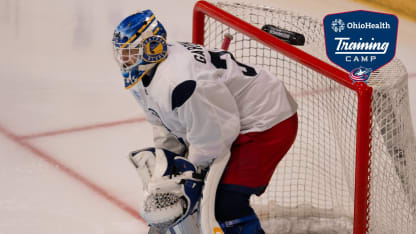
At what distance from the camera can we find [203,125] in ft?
5.86

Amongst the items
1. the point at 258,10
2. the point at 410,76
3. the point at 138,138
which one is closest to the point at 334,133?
the point at 258,10

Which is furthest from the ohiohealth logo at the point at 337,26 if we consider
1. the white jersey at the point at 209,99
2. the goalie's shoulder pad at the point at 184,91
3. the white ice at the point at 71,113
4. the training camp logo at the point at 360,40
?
the white ice at the point at 71,113

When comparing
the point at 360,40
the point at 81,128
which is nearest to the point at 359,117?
the point at 360,40

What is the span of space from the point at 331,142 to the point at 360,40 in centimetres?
55

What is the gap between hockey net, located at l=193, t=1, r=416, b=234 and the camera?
176 centimetres

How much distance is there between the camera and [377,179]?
6.06 feet

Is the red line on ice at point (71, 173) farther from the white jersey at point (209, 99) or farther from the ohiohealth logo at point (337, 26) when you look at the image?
the ohiohealth logo at point (337, 26)

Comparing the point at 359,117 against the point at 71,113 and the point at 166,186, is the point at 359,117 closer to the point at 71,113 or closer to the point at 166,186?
the point at 166,186

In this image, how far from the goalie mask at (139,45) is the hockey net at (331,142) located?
1.36ft

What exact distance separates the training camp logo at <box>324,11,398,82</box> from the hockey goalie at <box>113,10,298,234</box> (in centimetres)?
21

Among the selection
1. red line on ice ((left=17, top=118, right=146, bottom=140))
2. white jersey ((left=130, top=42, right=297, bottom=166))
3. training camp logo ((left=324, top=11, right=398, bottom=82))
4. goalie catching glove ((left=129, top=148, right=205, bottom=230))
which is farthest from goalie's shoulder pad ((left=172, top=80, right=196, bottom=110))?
red line on ice ((left=17, top=118, right=146, bottom=140))

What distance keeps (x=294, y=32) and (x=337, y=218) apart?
0.70m

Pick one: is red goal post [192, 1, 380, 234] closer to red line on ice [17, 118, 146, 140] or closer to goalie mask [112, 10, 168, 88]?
goalie mask [112, 10, 168, 88]

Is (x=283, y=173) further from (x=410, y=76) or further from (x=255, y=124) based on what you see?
(x=410, y=76)
